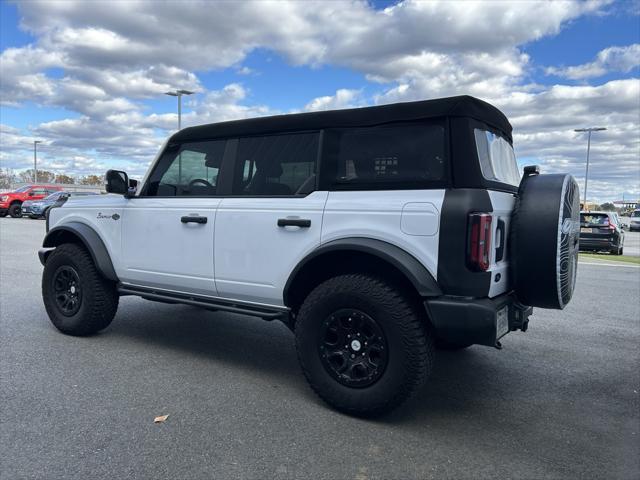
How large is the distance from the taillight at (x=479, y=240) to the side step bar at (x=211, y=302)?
4.68 feet

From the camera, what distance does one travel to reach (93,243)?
4770 mm

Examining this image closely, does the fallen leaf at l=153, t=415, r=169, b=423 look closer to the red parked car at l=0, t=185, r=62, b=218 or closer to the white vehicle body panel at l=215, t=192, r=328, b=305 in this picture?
the white vehicle body panel at l=215, t=192, r=328, b=305

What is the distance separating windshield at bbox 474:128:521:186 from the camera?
10.8 ft

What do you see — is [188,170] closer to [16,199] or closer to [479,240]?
[479,240]

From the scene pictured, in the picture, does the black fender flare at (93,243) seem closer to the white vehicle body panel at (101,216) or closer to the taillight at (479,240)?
the white vehicle body panel at (101,216)

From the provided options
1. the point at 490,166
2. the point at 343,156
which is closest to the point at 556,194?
the point at 490,166

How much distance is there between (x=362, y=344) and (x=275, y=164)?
153cm

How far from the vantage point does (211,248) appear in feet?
13.2

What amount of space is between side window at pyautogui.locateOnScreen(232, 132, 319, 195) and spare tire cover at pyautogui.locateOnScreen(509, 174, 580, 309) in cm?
145

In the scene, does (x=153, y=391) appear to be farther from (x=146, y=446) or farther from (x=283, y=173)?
(x=283, y=173)

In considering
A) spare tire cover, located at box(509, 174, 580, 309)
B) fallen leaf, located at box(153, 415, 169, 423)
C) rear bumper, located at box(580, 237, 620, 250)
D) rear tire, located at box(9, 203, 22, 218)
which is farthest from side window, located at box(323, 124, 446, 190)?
rear tire, located at box(9, 203, 22, 218)

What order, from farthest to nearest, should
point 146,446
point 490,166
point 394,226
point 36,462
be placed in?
point 490,166 → point 394,226 → point 146,446 → point 36,462

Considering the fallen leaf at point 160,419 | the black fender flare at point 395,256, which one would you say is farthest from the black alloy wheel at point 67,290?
the black fender flare at point 395,256

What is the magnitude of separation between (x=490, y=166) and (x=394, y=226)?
0.83 m
